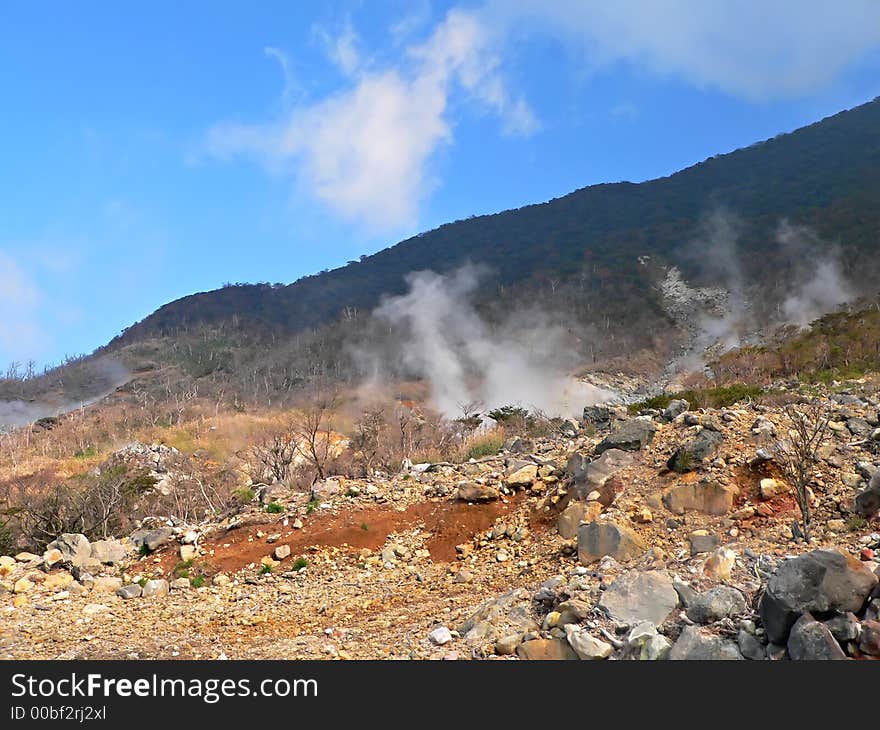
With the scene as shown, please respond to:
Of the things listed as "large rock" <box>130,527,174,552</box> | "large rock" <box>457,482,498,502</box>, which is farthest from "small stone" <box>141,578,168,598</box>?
"large rock" <box>457,482,498,502</box>

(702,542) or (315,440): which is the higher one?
(315,440)

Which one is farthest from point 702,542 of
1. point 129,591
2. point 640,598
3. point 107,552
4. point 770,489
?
point 107,552

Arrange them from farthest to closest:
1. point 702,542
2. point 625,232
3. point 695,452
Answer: point 625,232, point 695,452, point 702,542

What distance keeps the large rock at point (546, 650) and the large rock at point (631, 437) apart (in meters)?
5.34

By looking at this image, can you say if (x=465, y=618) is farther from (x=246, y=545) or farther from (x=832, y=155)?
(x=832, y=155)

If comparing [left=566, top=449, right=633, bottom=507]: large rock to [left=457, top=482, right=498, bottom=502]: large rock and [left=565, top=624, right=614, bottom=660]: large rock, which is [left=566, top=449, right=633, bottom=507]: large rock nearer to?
[left=457, top=482, right=498, bottom=502]: large rock

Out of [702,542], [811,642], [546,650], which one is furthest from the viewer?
[702,542]

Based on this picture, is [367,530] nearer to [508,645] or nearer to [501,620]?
[501,620]

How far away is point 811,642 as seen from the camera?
3.89 m

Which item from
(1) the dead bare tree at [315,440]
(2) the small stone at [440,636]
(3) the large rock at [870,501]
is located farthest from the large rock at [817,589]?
(1) the dead bare tree at [315,440]

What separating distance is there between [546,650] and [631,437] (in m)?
5.61

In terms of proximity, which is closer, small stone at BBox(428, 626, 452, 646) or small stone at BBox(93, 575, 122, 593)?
small stone at BBox(428, 626, 452, 646)

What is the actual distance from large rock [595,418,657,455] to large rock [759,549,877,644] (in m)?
5.66

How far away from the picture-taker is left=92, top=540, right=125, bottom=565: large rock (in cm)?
998
